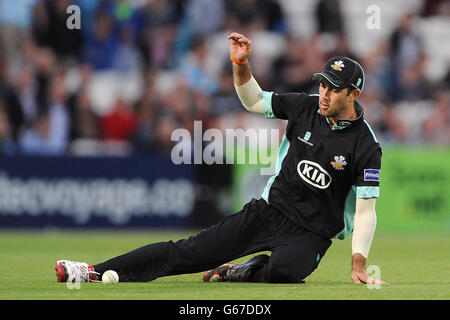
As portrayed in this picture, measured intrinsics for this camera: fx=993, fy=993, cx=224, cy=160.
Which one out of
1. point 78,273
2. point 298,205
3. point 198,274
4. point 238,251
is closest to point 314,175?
point 298,205

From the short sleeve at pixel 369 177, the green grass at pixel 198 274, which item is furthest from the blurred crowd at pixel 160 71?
the short sleeve at pixel 369 177

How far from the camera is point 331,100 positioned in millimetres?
8539

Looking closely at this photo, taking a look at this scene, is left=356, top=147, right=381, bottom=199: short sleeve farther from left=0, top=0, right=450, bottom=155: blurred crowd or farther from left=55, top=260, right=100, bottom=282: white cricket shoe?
left=0, top=0, right=450, bottom=155: blurred crowd

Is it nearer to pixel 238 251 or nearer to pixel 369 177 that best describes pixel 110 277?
pixel 238 251

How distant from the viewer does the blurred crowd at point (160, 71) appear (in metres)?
17.5

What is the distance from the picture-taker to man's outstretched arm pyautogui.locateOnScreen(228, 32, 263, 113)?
8648mm

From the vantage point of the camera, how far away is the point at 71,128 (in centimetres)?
1741

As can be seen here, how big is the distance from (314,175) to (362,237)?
75cm

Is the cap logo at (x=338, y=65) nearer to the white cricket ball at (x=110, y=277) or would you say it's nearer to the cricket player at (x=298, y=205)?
the cricket player at (x=298, y=205)

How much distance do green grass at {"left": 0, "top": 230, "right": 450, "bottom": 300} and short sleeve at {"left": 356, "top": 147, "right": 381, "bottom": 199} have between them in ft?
2.60

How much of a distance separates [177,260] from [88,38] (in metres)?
11.3

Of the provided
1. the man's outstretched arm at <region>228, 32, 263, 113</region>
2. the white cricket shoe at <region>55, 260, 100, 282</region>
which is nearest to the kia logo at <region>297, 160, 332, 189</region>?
the man's outstretched arm at <region>228, 32, 263, 113</region>

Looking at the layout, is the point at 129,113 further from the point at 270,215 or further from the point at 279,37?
the point at 270,215
